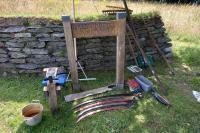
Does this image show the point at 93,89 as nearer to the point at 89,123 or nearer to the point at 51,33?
the point at 89,123

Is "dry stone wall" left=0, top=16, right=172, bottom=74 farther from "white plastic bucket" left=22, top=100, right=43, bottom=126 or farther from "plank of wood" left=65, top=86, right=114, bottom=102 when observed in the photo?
"white plastic bucket" left=22, top=100, right=43, bottom=126

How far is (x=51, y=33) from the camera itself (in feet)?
16.3

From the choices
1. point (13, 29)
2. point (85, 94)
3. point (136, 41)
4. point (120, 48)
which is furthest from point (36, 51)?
point (136, 41)

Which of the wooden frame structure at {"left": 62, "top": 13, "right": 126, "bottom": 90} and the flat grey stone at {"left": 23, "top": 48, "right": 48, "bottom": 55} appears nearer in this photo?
the wooden frame structure at {"left": 62, "top": 13, "right": 126, "bottom": 90}

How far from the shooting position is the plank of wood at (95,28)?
4.25 meters

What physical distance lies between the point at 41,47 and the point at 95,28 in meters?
1.41

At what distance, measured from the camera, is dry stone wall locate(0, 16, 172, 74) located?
195 inches

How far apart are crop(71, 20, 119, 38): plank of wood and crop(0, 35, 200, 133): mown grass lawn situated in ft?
3.90

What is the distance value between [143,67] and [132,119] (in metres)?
1.88

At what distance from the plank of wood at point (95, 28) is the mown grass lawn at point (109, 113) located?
1188 millimetres

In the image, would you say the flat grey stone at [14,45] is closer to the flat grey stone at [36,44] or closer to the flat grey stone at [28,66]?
the flat grey stone at [36,44]

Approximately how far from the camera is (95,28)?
429cm

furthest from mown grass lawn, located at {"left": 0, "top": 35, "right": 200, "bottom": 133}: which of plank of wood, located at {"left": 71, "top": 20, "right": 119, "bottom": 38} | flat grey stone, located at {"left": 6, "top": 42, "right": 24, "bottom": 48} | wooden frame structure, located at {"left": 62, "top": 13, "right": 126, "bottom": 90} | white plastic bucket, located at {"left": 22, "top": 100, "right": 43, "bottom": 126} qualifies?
plank of wood, located at {"left": 71, "top": 20, "right": 119, "bottom": 38}

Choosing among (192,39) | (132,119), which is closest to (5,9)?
(132,119)
